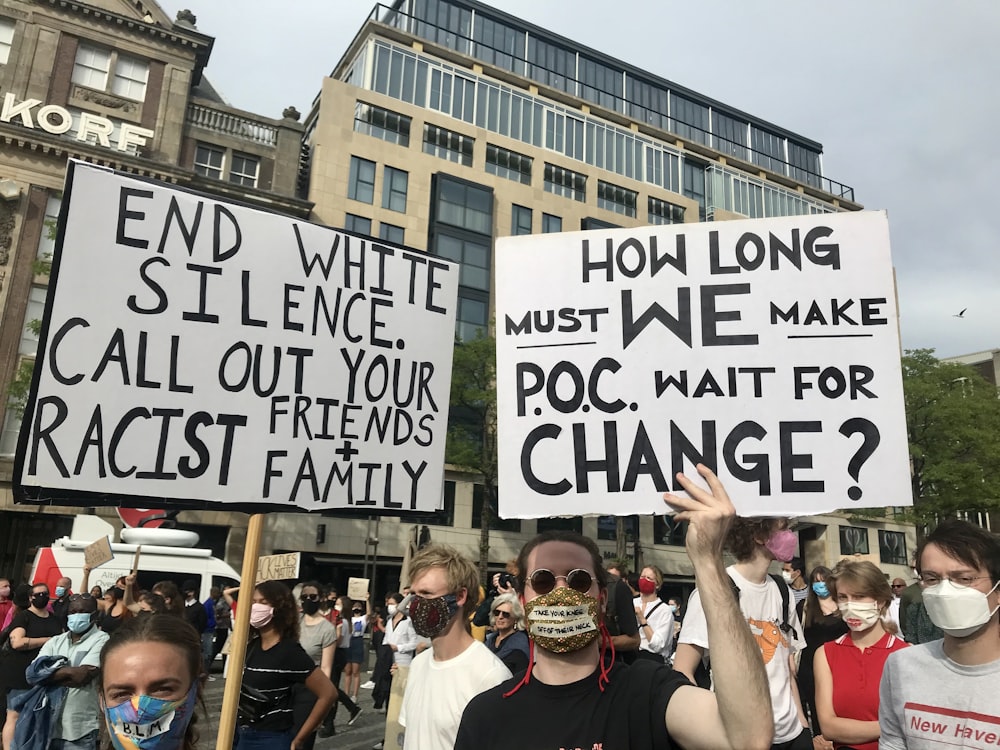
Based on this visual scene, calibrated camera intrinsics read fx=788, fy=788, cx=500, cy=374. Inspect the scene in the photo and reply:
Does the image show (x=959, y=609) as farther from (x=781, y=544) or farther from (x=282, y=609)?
(x=282, y=609)

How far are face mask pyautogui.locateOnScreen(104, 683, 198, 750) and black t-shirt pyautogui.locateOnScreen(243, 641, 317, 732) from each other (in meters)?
2.53

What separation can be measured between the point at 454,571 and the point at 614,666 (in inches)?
70.4

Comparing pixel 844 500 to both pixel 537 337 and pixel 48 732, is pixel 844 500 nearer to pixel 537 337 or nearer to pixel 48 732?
pixel 537 337

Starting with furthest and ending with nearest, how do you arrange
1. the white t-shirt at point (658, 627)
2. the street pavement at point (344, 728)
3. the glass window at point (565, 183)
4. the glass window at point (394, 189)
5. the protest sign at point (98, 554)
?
the glass window at point (565, 183), the glass window at point (394, 189), the protest sign at point (98, 554), the street pavement at point (344, 728), the white t-shirt at point (658, 627)

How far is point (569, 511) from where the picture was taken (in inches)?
129

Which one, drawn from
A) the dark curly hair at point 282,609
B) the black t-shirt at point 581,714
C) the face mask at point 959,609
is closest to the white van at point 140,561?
the dark curly hair at point 282,609

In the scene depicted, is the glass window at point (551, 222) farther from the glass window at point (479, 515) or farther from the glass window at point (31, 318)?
the glass window at point (31, 318)

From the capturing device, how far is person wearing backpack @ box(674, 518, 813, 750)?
3730 mm

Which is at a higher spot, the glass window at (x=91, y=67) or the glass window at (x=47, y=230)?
the glass window at (x=91, y=67)

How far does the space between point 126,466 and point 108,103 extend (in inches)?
1249

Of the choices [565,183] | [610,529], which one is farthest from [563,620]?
[565,183]

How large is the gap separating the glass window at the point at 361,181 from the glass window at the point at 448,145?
3479mm

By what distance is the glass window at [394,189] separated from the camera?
123 ft

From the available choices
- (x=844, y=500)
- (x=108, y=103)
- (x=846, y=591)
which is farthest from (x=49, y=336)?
(x=108, y=103)
